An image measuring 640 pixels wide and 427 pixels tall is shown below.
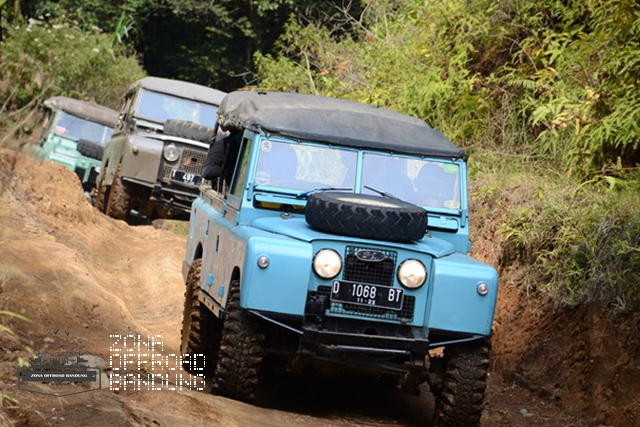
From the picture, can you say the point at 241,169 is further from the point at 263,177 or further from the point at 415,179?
the point at 415,179

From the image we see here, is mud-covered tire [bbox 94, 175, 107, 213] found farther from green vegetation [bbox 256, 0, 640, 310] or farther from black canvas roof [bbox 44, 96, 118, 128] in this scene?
green vegetation [bbox 256, 0, 640, 310]

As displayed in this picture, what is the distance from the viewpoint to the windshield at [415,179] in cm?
779

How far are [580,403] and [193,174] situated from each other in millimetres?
9238

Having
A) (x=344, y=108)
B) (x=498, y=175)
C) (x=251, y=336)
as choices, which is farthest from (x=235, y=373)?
(x=498, y=175)

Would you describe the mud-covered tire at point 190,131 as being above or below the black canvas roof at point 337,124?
below

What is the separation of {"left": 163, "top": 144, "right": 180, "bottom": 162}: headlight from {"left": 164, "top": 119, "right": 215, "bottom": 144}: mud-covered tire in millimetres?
200

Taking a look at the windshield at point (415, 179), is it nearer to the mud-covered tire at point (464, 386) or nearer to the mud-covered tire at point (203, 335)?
the mud-covered tire at point (464, 386)

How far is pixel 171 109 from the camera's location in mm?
17391

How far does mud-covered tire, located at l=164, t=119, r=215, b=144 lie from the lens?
1599 centimetres

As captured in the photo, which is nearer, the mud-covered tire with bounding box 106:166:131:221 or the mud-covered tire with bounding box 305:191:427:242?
the mud-covered tire with bounding box 305:191:427:242

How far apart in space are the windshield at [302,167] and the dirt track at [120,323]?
1581 millimetres

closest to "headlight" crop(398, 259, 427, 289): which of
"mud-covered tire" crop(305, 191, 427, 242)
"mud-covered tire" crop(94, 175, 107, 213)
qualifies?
"mud-covered tire" crop(305, 191, 427, 242)

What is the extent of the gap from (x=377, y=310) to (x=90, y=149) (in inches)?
574

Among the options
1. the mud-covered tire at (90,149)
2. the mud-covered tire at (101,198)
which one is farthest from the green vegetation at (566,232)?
the mud-covered tire at (90,149)
